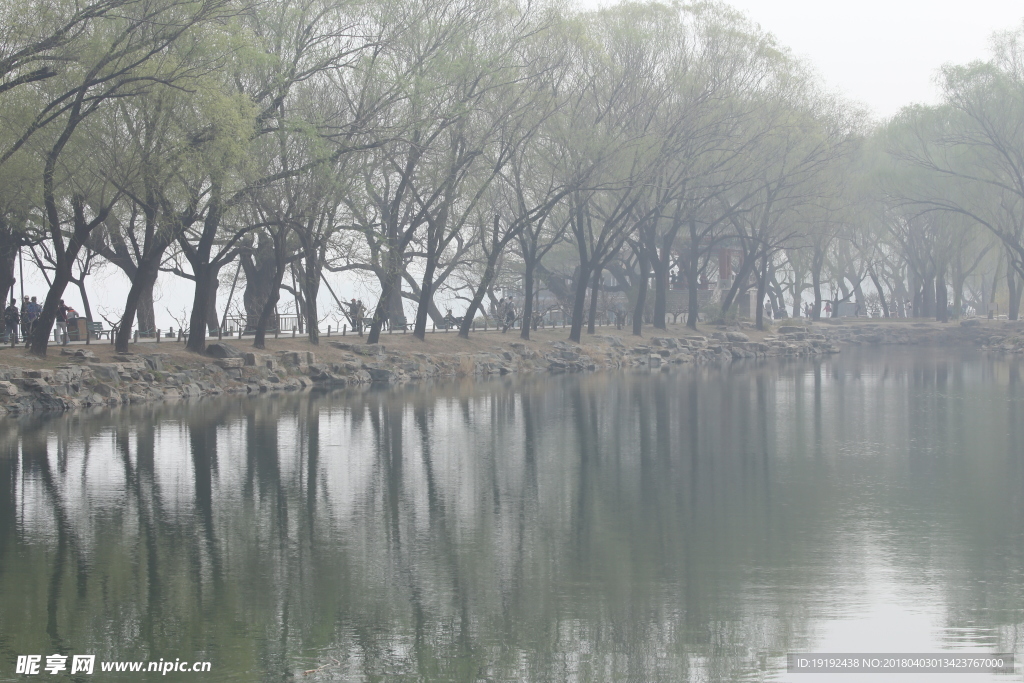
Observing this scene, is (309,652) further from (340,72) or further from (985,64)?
(985,64)

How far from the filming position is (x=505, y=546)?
13203mm

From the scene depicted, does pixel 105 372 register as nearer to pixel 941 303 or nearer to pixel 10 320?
pixel 10 320

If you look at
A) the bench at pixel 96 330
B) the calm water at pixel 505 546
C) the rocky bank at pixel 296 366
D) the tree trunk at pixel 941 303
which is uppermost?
the tree trunk at pixel 941 303

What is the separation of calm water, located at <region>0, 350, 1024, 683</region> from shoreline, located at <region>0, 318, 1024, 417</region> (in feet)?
13.2

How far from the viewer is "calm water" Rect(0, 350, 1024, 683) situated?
31.1 ft

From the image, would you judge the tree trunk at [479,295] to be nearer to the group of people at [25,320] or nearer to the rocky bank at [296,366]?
the rocky bank at [296,366]

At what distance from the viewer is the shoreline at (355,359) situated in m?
30.1

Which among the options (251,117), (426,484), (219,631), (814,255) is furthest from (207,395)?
(814,255)

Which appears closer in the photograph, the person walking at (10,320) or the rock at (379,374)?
the person walking at (10,320)

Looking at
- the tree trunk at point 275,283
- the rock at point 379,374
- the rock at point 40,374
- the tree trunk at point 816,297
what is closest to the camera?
the rock at point 40,374

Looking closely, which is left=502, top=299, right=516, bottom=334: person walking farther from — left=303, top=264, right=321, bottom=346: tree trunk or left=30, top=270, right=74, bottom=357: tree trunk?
left=30, top=270, right=74, bottom=357: tree trunk

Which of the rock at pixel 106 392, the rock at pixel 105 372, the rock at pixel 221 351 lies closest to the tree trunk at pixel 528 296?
the rock at pixel 221 351

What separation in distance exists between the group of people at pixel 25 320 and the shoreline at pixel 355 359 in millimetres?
1239

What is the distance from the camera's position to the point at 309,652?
9234 mm
